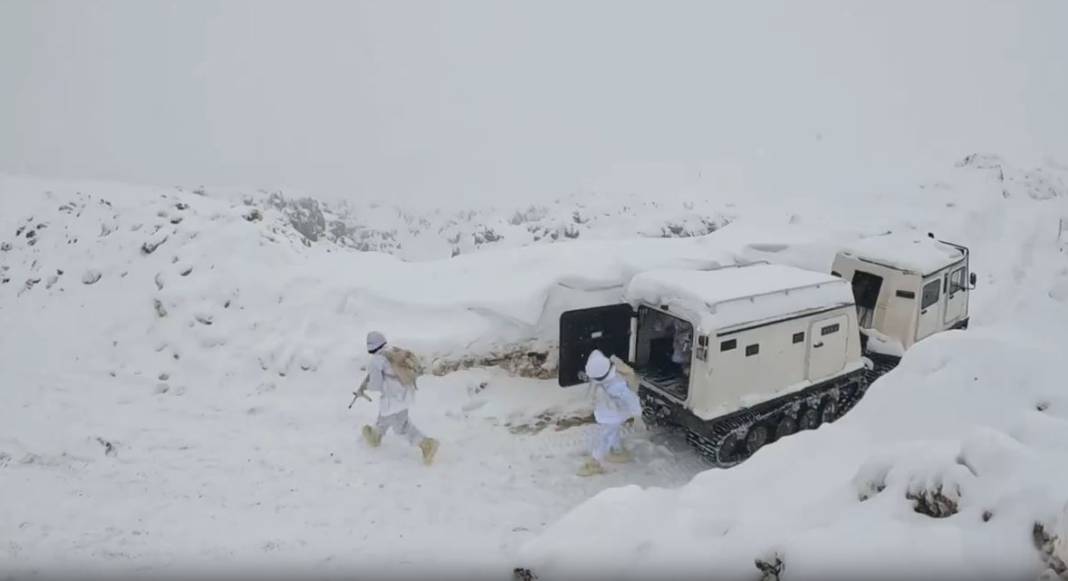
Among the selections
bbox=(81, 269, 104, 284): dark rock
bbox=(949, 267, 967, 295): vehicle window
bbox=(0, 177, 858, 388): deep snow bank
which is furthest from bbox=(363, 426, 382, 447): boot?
bbox=(949, 267, 967, 295): vehicle window

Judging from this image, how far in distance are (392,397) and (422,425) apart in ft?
3.87

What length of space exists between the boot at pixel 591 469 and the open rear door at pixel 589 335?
1318 millimetres

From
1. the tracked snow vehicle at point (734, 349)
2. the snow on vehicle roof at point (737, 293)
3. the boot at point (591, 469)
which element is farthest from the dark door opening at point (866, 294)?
the boot at point (591, 469)

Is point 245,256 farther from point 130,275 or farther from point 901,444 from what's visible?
point 901,444

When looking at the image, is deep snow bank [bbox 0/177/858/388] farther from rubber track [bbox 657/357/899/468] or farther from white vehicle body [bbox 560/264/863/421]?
rubber track [bbox 657/357/899/468]

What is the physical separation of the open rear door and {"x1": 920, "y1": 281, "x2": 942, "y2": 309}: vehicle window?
17.5 ft

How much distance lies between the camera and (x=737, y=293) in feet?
27.0

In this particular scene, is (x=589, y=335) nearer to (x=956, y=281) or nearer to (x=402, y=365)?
(x=402, y=365)

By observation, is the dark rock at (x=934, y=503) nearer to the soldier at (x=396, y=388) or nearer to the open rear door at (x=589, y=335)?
the open rear door at (x=589, y=335)

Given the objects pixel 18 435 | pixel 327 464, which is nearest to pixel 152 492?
pixel 327 464

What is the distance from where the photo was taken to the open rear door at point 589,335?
29.0ft

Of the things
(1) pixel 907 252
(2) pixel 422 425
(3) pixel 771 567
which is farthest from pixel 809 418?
(3) pixel 771 567

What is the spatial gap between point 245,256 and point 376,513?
709cm

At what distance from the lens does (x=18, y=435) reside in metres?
7.89
